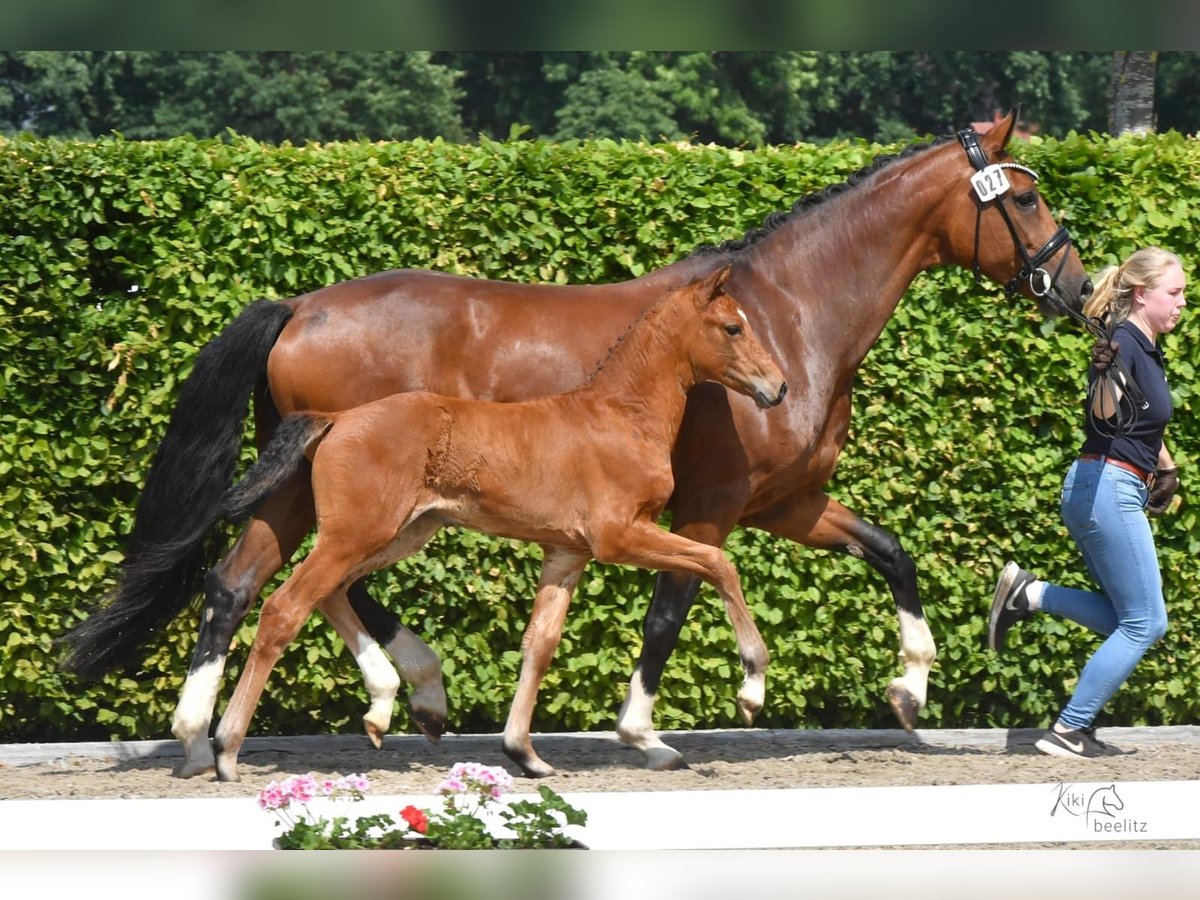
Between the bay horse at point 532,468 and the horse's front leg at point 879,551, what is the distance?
776 mm

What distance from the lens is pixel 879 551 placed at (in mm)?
5664

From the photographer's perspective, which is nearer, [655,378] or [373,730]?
[655,378]

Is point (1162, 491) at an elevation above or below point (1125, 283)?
below

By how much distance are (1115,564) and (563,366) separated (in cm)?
228

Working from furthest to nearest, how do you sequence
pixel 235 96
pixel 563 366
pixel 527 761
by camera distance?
pixel 235 96 → pixel 563 366 → pixel 527 761

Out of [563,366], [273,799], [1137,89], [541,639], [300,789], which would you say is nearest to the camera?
[273,799]

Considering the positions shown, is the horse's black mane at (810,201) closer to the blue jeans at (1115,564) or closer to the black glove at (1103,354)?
the black glove at (1103,354)

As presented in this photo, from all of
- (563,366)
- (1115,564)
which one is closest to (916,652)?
(1115,564)

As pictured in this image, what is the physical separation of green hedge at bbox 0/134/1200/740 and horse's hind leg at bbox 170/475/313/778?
81 centimetres

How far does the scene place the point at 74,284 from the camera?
6.01 meters

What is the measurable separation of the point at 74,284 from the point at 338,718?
2316mm

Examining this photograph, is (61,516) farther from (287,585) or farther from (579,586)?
(579,586)

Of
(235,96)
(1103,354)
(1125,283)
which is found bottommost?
(1103,354)

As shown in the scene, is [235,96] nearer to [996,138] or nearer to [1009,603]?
[996,138]
